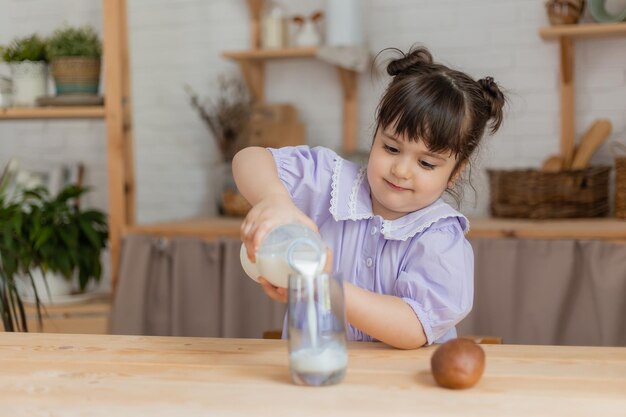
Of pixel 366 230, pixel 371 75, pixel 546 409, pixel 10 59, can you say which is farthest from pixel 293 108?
pixel 546 409

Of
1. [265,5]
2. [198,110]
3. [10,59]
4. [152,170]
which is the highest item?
[265,5]

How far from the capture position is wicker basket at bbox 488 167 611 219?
103 inches

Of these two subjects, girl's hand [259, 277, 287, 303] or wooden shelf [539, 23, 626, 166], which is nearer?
girl's hand [259, 277, 287, 303]

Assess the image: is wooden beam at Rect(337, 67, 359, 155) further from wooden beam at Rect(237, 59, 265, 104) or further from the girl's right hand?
the girl's right hand

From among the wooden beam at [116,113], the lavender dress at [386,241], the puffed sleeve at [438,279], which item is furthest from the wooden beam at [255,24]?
the puffed sleeve at [438,279]

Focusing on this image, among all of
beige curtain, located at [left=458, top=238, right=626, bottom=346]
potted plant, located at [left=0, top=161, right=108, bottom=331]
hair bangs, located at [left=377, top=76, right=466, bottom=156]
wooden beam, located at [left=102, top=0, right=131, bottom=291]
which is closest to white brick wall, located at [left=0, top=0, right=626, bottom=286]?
beige curtain, located at [left=458, top=238, right=626, bottom=346]

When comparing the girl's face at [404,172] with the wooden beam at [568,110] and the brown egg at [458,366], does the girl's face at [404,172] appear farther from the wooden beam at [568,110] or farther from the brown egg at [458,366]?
the wooden beam at [568,110]

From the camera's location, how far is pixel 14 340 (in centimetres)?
121

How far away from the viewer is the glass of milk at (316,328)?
90 cm

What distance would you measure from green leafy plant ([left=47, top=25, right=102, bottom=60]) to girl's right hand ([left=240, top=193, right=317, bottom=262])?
78.8 inches

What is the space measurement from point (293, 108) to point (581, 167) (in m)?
1.12

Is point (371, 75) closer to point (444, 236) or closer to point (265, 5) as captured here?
point (265, 5)

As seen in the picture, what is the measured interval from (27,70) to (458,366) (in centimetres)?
239

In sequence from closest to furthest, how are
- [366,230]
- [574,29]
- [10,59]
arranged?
[366,230] < [574,29] < [10,59]
